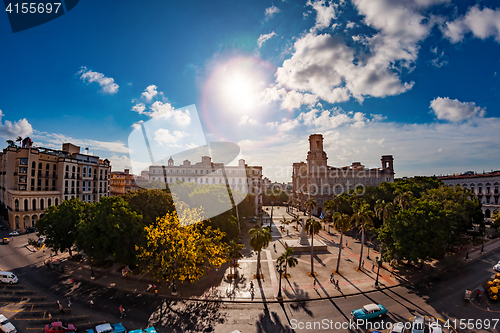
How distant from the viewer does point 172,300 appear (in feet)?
91.9

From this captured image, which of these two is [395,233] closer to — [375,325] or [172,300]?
[375,325]

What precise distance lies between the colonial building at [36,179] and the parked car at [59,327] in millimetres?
55137

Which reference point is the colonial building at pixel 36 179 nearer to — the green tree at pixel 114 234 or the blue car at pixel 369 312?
the green tree at pixel 114 234

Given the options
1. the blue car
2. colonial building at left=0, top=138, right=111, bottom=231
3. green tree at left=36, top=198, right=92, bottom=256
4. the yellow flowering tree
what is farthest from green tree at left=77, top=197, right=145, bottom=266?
colonial building at left=0, top=138, right=111, bottom=231

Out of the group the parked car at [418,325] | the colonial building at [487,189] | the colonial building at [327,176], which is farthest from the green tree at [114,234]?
the colonial building at [487,189]

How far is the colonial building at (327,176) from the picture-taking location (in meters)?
95.4

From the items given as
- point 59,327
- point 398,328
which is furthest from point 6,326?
point 398,328

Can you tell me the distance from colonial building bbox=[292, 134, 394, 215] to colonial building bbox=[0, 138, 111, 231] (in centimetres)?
8455

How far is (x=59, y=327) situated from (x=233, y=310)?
17087mm

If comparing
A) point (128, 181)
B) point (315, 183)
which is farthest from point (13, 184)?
point (315, 183)

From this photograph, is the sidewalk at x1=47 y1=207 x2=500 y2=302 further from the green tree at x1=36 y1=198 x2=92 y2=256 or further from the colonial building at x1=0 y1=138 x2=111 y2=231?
the colonial building at x1=0 y1=138 x2=111 y2=231

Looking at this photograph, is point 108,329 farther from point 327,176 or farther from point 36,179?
point 327,176

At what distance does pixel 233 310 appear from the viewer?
26016 millimetres

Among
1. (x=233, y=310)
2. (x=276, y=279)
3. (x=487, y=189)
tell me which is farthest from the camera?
(x=487, y=189)
